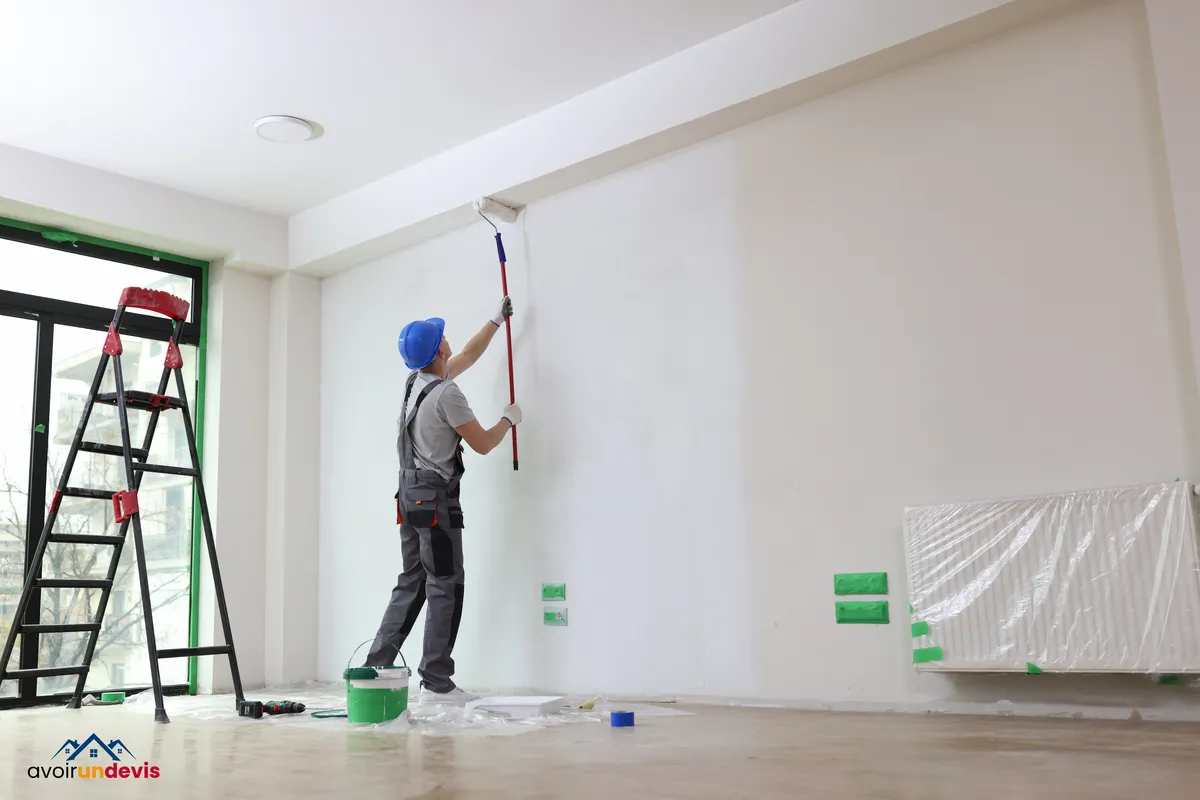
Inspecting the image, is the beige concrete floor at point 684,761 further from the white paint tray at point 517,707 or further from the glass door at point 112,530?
the glass door at point 112,530

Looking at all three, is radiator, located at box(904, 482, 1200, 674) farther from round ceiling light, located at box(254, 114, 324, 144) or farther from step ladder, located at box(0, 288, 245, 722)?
round ceiling light, located at box(254, 114, 324, 144)

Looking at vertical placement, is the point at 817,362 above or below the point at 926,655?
above

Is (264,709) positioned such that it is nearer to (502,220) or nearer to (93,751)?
(93,751)

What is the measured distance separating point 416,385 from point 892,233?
230cm

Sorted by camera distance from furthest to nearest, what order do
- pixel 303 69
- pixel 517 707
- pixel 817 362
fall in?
pixel 303 69 → pixel 817 362 → pixel 517 707

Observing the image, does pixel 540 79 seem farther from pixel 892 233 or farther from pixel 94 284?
pixel 94 284

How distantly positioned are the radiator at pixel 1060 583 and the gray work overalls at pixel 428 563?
69.2 inches

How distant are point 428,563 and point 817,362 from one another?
67.0 inches

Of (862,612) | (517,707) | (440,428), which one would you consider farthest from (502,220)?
(862,612)

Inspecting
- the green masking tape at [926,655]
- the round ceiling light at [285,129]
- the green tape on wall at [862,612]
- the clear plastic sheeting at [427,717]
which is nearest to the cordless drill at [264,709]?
the clear plastic sheeting at [427,717]

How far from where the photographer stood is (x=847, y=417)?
3.57 m

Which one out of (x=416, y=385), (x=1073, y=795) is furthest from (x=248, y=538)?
(x=1073, y=795)

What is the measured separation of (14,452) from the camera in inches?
187

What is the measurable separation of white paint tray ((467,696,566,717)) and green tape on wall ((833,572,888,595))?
108 cm
